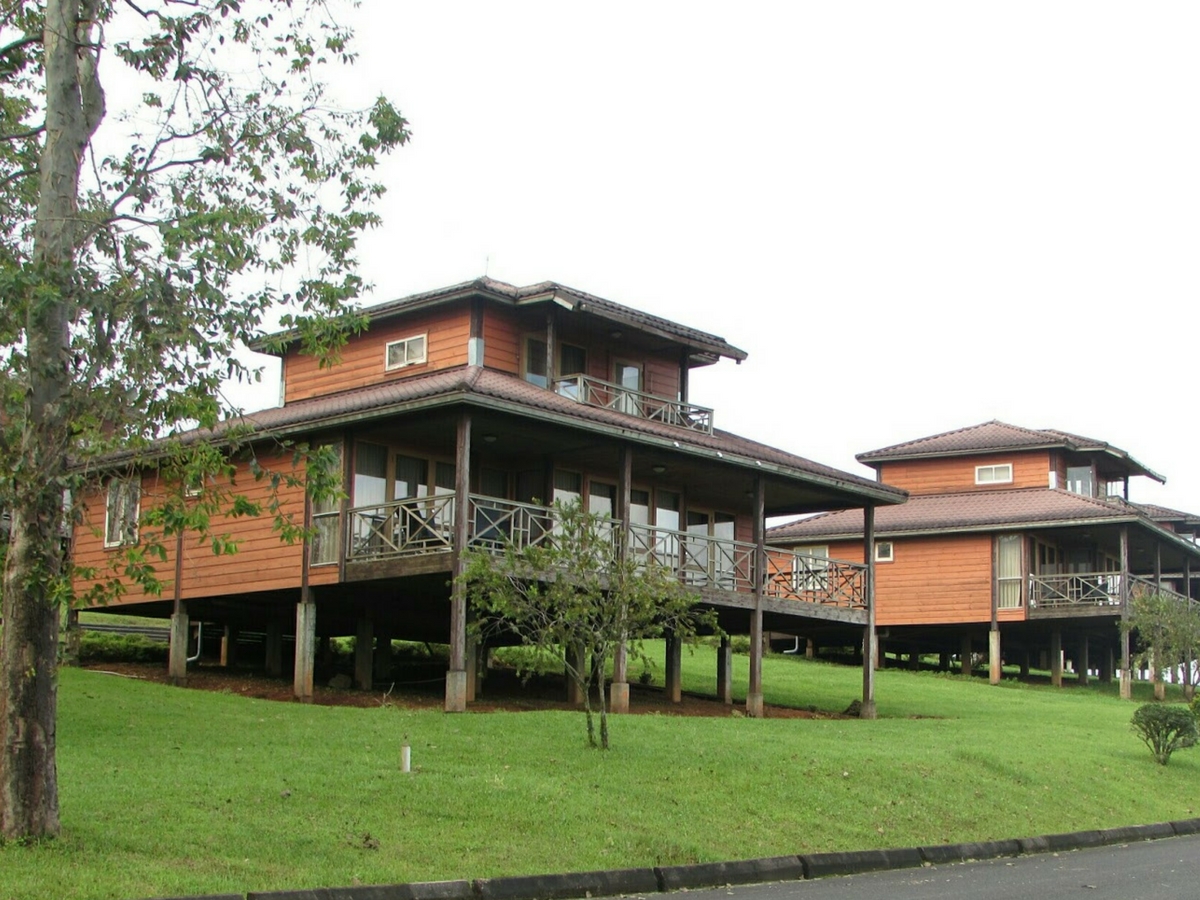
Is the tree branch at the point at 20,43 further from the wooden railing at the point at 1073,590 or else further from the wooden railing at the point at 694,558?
the wooden railing at the point at 1073,590

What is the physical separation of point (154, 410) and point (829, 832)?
8.09 meters

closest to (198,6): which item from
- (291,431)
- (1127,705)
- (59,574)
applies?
(59,574)

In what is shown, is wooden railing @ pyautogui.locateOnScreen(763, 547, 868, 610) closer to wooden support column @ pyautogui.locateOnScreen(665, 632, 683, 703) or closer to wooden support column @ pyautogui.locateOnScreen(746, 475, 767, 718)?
wooden support column @ pyautogui.locateOnScreen(746, 475, 767, 718)

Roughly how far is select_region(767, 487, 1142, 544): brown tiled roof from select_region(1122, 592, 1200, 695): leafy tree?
3.23m

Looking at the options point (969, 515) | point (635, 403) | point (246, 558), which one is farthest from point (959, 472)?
point (246, 558)

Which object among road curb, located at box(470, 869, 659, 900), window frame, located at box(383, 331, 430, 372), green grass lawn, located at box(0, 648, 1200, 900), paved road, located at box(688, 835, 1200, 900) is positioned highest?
window frame, located at box(383, 331, 430, 372)

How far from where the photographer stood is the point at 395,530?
82.9 feet

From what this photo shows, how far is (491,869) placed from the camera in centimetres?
1259

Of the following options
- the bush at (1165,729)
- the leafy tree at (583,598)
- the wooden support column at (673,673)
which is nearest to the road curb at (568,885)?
the leafy tree at (583,598)

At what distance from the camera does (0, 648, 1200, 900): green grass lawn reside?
12180mm

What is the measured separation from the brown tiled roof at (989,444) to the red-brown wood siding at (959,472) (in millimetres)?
366

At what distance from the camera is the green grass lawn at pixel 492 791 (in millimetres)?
12180

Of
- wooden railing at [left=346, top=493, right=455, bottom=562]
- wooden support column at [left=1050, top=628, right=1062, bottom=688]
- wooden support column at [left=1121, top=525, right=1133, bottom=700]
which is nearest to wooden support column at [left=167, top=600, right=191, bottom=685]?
wooden railing at [left=346, top=493, right=455, bottom=562]

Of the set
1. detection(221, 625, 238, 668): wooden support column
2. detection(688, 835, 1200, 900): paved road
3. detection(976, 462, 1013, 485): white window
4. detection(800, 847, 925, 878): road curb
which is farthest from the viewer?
detection(976, 462, 1013, 485): white window
